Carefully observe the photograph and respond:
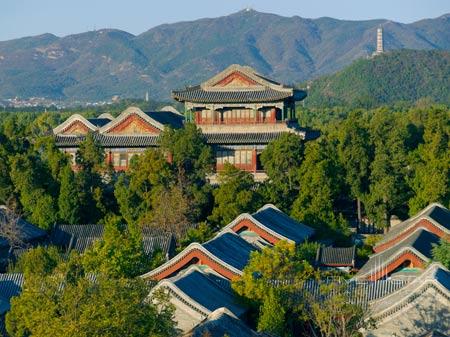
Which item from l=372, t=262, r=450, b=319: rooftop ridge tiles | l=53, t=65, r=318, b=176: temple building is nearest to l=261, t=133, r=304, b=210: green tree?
l=53, t=65, r=318, b=176: temple building

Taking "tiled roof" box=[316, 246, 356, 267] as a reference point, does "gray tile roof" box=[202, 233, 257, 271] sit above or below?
above

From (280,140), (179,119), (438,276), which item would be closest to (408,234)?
(280,140)

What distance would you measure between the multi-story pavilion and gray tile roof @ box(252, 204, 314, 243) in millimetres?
7214

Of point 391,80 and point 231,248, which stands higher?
point 231,248

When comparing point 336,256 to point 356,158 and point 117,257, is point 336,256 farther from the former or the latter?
point 117,257

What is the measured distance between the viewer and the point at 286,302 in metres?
24.9

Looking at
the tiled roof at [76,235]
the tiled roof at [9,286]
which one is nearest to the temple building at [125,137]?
the tiled roof at [76,235]

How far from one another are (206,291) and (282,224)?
1155cm

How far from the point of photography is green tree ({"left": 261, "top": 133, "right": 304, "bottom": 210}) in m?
41.2

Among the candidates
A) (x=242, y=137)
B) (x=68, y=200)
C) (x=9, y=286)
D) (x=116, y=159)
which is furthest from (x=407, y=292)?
(x=116, y=159)

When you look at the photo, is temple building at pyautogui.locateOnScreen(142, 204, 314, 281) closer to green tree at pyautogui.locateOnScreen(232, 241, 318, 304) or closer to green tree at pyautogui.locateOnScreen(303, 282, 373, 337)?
green tree at pyautogui.locateOnScreen(232, 241, 318, 304)

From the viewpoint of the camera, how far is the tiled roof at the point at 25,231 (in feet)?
117

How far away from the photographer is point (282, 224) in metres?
37.1

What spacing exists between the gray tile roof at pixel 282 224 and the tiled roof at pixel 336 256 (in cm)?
96
